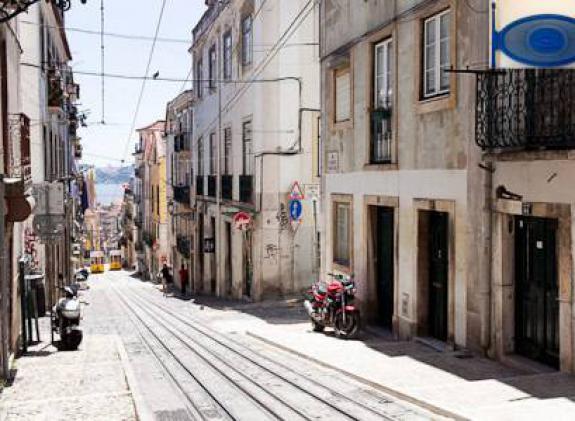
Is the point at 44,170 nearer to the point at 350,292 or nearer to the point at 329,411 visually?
the point at 350,292

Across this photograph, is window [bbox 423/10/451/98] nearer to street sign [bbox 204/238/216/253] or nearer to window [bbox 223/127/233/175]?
window [bbox 223/127/233/175]

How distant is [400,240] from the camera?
11.7 metres

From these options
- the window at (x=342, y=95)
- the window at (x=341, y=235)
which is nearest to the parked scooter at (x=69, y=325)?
the window at (x=341, y=235)

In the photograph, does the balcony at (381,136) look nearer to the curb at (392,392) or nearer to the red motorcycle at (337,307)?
the red motorcycle at (337,307)

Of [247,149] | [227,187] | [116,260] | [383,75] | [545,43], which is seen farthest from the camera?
[116,260]

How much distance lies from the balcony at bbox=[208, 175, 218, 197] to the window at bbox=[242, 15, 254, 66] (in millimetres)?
5392

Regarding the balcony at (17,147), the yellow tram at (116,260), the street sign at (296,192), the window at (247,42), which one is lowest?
the yellow tram at (116,260)

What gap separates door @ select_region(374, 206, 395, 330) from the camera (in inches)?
499

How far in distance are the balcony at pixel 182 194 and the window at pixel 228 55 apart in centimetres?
885

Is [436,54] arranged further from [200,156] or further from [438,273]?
[200,156]

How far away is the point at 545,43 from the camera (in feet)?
24.5

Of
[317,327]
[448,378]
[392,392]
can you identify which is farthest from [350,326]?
[392,392]

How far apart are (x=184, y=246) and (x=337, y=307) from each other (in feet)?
80.9

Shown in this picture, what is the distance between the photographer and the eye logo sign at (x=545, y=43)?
24.4 feet
